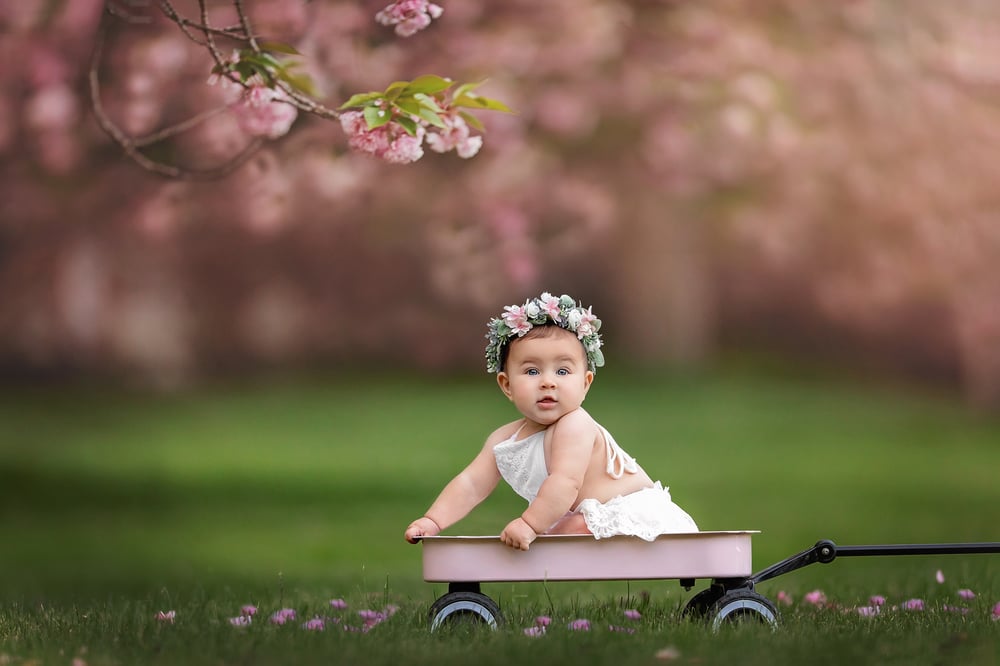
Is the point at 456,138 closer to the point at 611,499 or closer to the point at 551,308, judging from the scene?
the point at 551,308

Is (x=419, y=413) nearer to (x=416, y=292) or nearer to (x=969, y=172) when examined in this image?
(x=416, y=292)

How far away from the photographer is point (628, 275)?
9938 millimetres

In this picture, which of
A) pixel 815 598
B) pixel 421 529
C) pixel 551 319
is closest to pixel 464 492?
pixel 421 529

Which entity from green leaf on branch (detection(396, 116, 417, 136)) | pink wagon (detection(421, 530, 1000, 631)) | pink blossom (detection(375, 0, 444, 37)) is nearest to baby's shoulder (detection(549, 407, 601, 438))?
pink wagon (detection(421, 530, 1000, 631))

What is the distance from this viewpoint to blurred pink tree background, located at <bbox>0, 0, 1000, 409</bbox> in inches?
332

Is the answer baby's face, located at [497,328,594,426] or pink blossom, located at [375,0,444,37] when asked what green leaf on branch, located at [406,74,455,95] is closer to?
pink blossom, located at [375,0,444,37]

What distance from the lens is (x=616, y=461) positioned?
3.42 m

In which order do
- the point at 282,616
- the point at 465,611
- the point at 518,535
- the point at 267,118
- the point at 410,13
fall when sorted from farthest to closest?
the point at 267,118, the point at 410,13, the point at 282,616, the point at 465,611, the point at 518,535

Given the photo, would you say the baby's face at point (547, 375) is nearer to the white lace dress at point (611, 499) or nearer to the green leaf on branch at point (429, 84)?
the white lace dress at point (611, 499)

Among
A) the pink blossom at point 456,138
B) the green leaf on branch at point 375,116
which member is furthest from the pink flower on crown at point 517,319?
the pink blossom at point 456,138

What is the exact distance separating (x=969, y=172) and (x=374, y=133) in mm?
7009

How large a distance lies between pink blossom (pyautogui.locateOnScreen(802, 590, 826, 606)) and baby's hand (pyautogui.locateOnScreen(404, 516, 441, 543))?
135cm

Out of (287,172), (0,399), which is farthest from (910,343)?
(0,399)

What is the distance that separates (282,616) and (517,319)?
3.33ft
